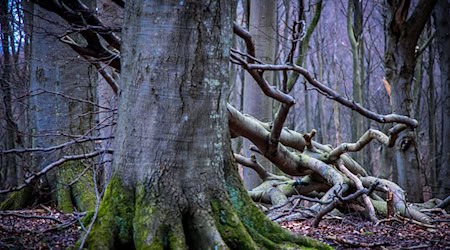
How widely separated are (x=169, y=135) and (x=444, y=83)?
8.13 metres

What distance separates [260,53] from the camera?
373 inches

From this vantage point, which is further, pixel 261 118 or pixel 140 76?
pixel 261 118

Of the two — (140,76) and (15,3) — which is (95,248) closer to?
(140,76)

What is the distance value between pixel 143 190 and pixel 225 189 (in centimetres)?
62

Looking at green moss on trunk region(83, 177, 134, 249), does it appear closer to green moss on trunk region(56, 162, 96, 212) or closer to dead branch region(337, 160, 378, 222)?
green moss on trunk region(56, 162, 96, 212)

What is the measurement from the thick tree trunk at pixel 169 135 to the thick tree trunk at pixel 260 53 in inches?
234

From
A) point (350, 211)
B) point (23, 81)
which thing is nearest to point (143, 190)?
point (350, 211)

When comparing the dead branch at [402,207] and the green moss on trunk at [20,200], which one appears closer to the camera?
the dead branch at [402,207]

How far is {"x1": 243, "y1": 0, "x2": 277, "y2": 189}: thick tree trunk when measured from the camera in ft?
30.6

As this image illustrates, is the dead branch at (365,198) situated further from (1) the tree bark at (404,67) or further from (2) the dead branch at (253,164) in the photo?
(2) the dead branch at (253,164)

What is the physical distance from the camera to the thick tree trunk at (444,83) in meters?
9.40

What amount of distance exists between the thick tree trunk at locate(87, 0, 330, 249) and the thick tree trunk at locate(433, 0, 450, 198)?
24.2 ft

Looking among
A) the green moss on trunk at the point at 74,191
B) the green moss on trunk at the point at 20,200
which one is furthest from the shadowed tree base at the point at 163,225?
the green moss on trunk at the point at 20,200

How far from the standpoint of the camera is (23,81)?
26.6ft
